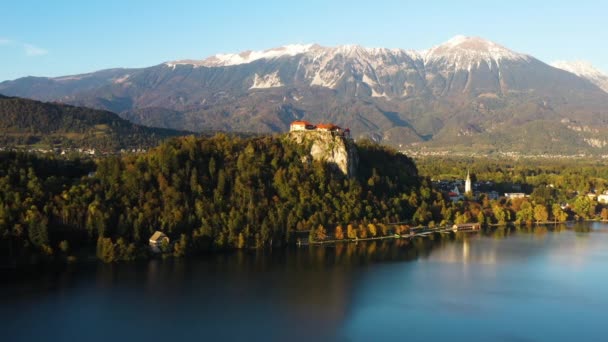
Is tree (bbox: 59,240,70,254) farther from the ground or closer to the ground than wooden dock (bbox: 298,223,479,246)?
farther from the ground

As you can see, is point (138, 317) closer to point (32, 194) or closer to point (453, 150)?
point (32, 194)

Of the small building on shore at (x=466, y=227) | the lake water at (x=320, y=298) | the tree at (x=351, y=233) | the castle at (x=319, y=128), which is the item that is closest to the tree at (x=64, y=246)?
the lake water at (x=320, y=298)

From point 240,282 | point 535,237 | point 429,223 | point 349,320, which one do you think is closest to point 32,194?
point 240,282

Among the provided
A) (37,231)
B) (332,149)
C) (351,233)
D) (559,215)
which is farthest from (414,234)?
(37,231)

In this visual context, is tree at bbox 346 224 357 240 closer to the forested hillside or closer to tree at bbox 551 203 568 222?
the forested hillside

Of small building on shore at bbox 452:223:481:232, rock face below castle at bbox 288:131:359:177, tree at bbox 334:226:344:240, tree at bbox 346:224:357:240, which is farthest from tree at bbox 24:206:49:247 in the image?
small building on shore at bbox 452:223:481:232

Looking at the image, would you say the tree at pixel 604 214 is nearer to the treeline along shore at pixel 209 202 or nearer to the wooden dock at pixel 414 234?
the treeline along shore at pixel 209 202

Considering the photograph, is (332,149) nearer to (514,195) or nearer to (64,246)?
(64,246)
